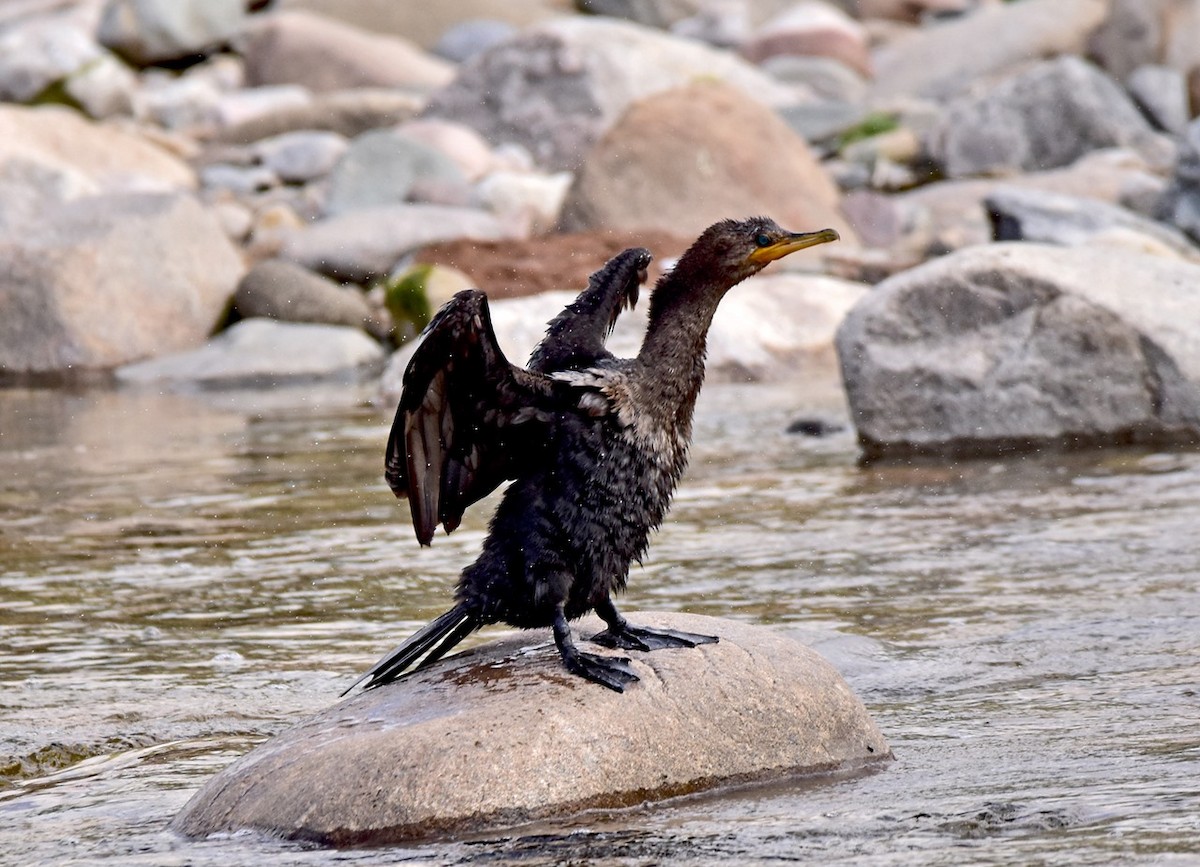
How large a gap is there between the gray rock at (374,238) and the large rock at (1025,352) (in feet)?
29.9

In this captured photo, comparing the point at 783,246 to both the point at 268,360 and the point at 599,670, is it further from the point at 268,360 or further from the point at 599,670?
the point at 268,360

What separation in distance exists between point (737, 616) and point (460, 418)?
240 centimetres

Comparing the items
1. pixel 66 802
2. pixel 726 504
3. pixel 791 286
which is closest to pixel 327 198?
pixel 791 286

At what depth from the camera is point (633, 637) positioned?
203 inches

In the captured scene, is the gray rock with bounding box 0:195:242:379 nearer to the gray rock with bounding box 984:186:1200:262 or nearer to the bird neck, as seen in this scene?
the gray rock with bounding box 984:186:1200:262

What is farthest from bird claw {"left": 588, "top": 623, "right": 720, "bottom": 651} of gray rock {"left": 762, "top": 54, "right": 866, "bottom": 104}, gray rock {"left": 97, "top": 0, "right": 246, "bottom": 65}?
gray rock {"left": 97, "top": 0, "right": 246, "bottom": 65}

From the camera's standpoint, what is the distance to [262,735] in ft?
18.7

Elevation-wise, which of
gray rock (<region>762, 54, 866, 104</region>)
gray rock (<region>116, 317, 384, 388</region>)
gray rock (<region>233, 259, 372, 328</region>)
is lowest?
gray rock (<region>116, 317, 384, 388</region>)

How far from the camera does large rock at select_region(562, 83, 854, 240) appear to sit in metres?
19.1

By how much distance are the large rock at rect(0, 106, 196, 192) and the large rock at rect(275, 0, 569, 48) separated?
12457 mm

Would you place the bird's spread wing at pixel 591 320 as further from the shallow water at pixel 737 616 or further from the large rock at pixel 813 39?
the large rock at pixel 813 39

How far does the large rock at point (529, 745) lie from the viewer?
4.50m

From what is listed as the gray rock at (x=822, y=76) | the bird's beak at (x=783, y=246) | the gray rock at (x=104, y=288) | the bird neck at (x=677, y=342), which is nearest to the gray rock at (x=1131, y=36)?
the gray rock at (x=822, y=76)

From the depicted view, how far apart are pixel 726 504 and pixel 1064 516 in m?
1.75
